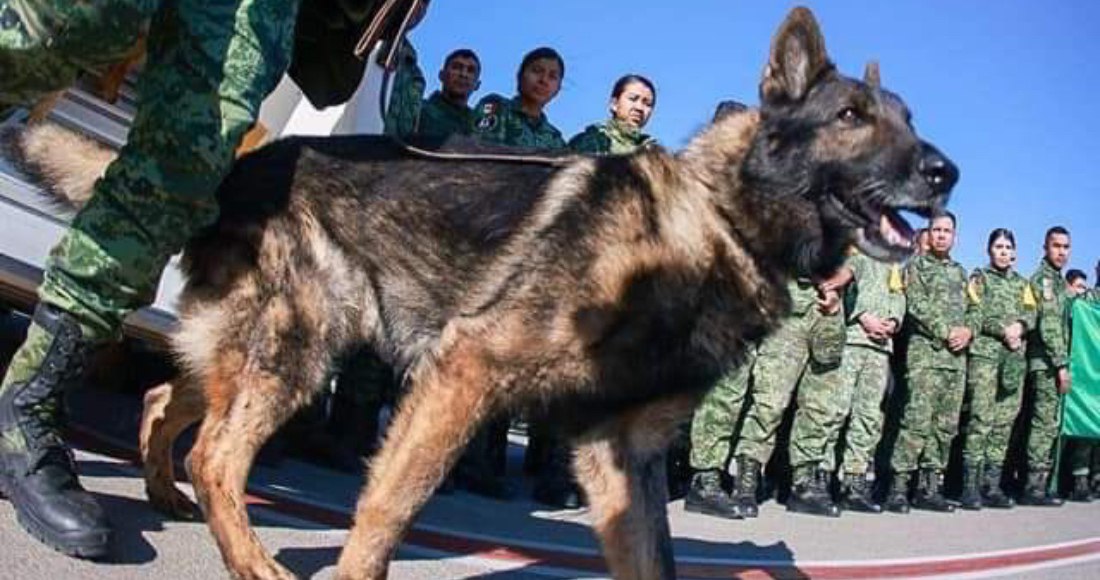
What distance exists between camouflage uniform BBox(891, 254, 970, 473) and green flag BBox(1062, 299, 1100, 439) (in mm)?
2495

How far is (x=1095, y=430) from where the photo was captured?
32.5 ft

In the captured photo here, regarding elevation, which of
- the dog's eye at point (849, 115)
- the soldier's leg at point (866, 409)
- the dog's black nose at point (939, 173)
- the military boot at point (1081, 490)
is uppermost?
the dog's eye at point (849, 115)

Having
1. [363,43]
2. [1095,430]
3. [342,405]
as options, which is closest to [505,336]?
[363,43]

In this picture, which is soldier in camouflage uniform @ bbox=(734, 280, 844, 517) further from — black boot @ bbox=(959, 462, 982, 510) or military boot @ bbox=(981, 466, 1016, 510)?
military boot @ bbox=(981, 466, 1016, 510)

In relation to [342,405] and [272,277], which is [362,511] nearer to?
[272,277]

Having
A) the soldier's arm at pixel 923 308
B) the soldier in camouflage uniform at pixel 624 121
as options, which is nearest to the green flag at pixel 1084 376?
the soldier's arm at pixel 923 308

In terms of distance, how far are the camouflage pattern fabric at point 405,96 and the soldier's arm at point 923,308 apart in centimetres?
427

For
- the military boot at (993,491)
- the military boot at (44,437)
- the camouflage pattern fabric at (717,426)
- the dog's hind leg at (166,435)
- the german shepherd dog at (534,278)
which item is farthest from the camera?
the military boot at (993,491)

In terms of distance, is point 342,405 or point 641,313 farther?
point 342,405

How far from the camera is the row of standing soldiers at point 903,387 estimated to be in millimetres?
6395

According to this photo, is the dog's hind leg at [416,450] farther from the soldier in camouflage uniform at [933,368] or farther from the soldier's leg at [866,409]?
the soldier in camouflage uniform at [933,368]

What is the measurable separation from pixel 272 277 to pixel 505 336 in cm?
72

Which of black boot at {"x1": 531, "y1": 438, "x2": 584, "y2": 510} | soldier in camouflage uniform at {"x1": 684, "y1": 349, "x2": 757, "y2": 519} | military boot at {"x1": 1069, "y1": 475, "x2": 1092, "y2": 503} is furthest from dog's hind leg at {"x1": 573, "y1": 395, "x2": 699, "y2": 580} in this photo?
military boot at {"x1": 1069, "y1": 475, "x2": 1092, "y2": 503}

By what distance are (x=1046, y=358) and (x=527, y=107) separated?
6.08m
